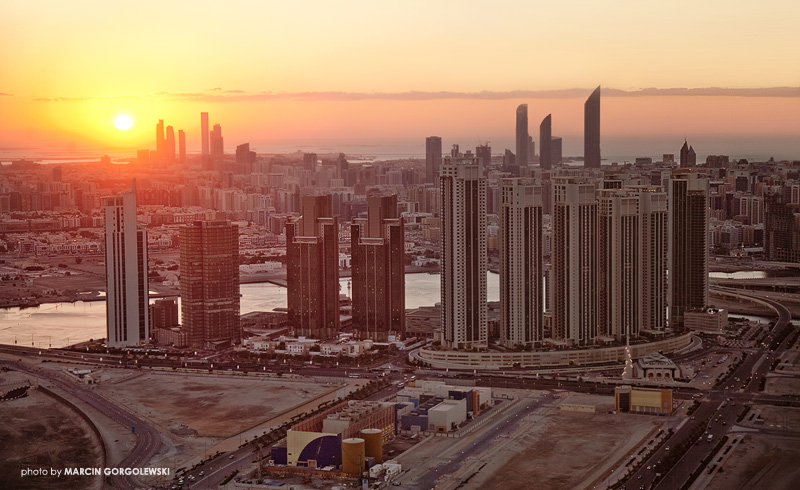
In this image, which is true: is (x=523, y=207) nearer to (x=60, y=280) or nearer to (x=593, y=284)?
(x=593, y=284)

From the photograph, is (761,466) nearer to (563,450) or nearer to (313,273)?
(563,450)

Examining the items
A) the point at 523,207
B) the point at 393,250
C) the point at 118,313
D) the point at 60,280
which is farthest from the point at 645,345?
the point at 60,280

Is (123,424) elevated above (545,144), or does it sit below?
below

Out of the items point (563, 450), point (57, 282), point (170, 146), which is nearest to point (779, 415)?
point (563, 450)

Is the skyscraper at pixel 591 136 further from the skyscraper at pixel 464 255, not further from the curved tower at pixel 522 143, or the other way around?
the skyscraper at pixel 464 255

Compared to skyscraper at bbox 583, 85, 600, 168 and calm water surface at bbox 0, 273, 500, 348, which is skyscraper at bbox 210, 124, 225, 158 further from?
skyscraper at bbox 583, 85, 600, 168

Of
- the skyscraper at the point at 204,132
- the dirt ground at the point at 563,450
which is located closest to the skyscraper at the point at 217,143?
the skyscraper at the point at 204,132
